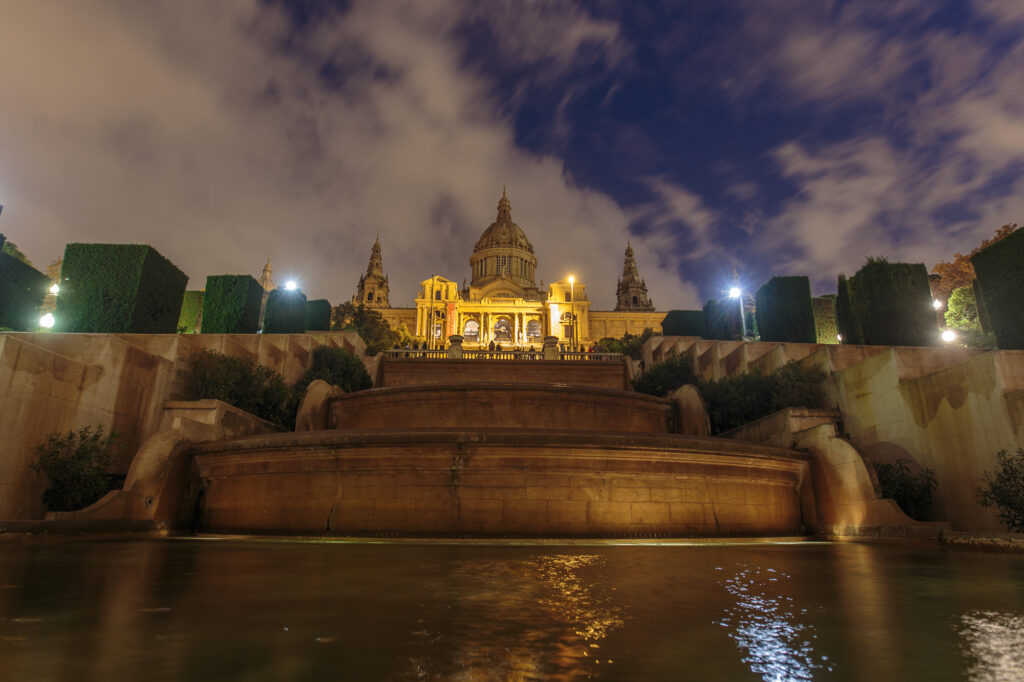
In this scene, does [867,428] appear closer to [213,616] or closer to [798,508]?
[798,508]

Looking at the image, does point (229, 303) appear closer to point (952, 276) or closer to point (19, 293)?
point (19, 293)

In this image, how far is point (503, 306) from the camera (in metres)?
88.6

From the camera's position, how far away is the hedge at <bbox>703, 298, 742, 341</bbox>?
27.9 meters

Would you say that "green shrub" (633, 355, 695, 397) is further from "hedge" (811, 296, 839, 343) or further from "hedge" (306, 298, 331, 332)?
"hedge" (306, 298, 331, 332)

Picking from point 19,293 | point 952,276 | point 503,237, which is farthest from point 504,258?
point 19,293

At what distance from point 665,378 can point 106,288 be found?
18.6 meters

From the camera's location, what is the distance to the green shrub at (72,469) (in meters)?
10.0

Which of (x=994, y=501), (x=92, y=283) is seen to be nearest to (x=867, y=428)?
(x=994, y=501)

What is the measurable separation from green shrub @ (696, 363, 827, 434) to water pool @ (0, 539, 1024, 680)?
9476 mm

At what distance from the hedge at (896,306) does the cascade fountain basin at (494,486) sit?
561 inches

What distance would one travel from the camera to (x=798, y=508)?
10.0m

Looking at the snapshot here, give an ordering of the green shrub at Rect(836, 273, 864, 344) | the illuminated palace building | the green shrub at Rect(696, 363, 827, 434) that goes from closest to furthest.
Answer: the green shrub at Rect(696, 363, 827, 434)
the green shrub at Rect(836, 273, 864, 344)
the illuminated palace building

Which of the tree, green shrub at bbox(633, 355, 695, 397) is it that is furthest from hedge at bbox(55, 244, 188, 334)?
the tree

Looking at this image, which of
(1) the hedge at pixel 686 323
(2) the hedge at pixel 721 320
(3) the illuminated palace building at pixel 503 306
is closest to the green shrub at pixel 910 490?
(2) the hedge at pixel 721 320
